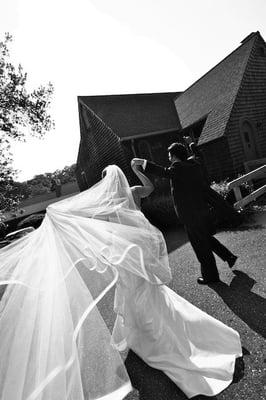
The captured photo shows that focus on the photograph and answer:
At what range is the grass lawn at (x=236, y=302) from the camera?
8.03 feet

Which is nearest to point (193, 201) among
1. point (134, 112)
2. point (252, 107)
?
point (252, 107)

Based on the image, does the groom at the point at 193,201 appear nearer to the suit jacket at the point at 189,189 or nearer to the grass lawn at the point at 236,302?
the suit jacket at the point at 189,189

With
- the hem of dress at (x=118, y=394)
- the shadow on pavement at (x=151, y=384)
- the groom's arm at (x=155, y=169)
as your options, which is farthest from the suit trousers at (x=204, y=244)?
the hem of dress at (x=118, y=394)

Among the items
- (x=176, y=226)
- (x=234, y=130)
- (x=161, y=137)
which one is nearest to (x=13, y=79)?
(x=161, y=137)

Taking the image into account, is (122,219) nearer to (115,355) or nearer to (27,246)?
(27,246)

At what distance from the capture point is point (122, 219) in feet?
10.8

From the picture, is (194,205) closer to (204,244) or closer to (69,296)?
(204,244)

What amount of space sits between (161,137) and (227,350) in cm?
1732

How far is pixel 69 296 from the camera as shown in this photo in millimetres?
2283

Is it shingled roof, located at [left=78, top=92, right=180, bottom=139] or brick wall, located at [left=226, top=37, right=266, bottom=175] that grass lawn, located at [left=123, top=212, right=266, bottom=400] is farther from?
shingled roof, located at [left=78, top=92, right=180, bottom=139]

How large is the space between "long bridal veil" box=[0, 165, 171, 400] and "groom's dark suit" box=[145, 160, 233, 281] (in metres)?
1.26

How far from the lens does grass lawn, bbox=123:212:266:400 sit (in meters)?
2.45

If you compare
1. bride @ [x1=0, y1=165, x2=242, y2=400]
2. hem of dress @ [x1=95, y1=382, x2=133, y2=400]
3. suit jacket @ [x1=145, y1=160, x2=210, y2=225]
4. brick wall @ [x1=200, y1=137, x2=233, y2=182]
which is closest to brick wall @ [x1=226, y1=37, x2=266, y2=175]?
brick wall @ [x1=200, y1=137, x2=233, y2=182]

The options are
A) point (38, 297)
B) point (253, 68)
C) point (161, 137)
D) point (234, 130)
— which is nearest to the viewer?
point (38, 297)
